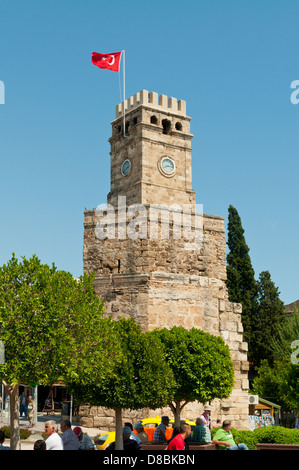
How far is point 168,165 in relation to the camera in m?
30.9

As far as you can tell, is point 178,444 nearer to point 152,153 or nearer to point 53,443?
point 53,443

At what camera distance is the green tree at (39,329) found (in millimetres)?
12570

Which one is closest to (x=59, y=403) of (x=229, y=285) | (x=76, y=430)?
(x=229, y=285)

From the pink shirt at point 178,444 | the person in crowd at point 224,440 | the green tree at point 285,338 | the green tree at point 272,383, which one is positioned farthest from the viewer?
the green tree at point 285,338

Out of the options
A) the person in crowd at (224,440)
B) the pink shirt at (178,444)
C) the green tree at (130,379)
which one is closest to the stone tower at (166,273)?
the green tree at (130,379)

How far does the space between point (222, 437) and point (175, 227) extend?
1163 cm

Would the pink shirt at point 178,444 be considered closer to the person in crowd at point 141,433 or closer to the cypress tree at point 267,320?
the person in crowd at point 141,433

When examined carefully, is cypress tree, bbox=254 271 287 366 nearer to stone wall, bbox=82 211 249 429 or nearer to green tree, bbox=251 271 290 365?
green tree, bbox=251 271 290 365

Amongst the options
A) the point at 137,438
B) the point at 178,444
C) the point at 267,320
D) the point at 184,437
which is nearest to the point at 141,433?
the point at 137,438

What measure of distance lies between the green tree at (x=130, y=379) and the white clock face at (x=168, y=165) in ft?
53.3

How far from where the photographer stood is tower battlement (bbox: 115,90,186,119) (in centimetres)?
3070

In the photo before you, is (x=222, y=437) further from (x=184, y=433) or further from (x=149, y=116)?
(x=149, y=116)

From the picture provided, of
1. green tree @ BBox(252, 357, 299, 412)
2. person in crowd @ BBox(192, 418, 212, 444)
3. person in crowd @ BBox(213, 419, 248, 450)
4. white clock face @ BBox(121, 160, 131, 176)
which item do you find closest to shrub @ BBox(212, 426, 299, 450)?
person in crowd @ BBox(192, 418, 212, 444)

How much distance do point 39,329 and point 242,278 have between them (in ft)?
95.9
